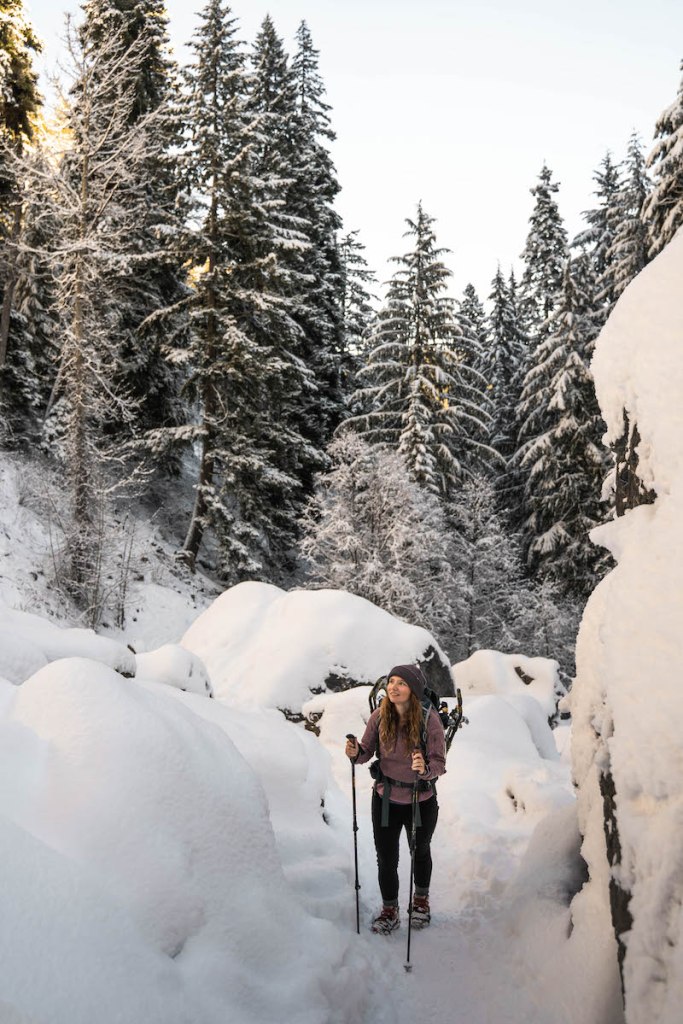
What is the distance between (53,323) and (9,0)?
8.79 meters

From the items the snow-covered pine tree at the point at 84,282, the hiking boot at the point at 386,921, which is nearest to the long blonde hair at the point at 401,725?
the hiking boot at the point at 386,921

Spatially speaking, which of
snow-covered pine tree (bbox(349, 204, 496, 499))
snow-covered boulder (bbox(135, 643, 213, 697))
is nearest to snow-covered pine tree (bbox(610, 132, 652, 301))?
snow-covered pine tree (bbox(349, 204, 496, 499))

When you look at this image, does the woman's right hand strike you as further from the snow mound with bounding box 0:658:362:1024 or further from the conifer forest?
the conifer forest

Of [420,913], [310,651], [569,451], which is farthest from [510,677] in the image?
[420,913]

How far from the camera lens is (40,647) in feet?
19.7

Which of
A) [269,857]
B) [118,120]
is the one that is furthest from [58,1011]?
[118,120]

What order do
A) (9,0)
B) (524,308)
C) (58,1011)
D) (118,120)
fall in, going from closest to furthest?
(58,1011), (118,120), (9,0), (524,308)

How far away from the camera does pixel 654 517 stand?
3.34 m

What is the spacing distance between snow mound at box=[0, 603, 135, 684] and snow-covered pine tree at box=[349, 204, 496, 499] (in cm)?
1693

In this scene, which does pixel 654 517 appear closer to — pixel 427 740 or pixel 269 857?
pixel 427 740

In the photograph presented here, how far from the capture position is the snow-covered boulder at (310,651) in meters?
10.6

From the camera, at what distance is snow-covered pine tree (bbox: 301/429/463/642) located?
62.6ft

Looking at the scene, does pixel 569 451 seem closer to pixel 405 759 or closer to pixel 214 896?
pixel 405 759

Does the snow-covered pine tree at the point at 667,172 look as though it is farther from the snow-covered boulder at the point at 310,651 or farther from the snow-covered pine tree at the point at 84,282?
the snow-covered pine tree at the point at 84,282
